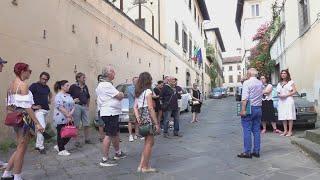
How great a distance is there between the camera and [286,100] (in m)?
11.8

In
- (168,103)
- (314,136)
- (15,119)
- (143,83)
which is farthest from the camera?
(168,103)

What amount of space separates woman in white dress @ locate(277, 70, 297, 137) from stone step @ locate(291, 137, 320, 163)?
1.25 meters

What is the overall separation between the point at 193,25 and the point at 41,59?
33431 mm

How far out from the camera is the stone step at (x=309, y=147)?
8.12m

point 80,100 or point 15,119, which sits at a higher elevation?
point 80,100

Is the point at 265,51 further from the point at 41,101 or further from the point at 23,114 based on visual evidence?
the point at 23,114

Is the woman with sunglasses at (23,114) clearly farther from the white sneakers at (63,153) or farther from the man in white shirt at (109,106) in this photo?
the white sneakers at (63,153)

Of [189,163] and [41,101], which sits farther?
[41,101]

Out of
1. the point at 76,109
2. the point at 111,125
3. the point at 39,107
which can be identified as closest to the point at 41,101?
the point at 39,107

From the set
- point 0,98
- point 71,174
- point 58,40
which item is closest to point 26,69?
point 71,174

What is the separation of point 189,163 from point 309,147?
2561mm

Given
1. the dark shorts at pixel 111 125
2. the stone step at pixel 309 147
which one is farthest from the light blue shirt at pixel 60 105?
the stone step at pixel 309 147

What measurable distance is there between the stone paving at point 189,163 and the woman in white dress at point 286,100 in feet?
2.73

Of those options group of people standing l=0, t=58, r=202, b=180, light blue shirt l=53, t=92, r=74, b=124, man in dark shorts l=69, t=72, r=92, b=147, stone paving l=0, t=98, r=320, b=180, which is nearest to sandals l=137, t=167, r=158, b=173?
group of people standing l=0, t=58, r=202, b=180
